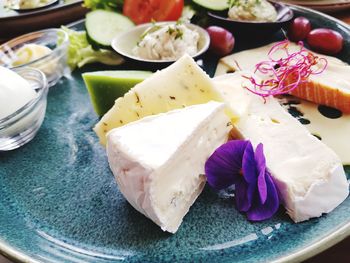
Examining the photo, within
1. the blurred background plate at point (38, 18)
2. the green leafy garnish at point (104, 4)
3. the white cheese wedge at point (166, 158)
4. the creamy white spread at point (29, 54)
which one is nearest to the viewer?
the white cheese wedge at point (166, 158)

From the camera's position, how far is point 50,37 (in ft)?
8.94

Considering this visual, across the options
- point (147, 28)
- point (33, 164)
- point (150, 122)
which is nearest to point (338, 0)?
point (147, 28)

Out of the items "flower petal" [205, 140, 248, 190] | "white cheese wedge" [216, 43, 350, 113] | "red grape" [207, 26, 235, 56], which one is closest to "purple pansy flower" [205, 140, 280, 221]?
"flower petal" [205, 140, 248, 190]

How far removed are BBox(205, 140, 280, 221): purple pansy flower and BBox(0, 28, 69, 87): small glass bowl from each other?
1342mm

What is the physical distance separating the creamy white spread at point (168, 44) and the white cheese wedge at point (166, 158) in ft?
2.85

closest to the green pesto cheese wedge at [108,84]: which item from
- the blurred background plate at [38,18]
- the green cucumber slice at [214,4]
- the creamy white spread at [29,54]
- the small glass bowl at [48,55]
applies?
the small glass bowl at [48,55]

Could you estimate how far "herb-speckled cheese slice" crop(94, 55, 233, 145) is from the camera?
1.65 metres

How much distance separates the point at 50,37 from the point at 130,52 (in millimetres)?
591

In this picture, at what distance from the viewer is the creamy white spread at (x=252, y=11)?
2.60 meters

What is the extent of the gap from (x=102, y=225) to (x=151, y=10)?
185 cm

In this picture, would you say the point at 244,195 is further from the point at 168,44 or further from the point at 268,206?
the point at 168,44

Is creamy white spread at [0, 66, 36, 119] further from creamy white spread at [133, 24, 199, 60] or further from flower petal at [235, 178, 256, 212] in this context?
Result: flower petal at [235, 178, 256, 212]

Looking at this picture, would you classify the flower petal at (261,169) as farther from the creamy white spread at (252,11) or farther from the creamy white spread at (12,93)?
the creamy white spread at (252,11)

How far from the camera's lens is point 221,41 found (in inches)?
98.0
